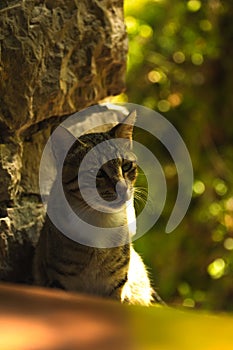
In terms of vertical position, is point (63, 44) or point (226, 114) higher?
point (63, 44)

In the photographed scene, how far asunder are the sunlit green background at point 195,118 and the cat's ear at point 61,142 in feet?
5.47

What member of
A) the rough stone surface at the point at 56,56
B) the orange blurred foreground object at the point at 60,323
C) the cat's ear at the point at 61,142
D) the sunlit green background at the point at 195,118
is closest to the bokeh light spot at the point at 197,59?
the sunlit green background at the point at 195,118

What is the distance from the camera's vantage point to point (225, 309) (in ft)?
11.0

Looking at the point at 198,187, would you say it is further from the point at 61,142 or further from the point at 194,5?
the point at 61,142

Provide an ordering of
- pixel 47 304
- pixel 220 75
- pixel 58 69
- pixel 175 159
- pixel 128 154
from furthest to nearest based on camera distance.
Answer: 1. pixel 220 75
2. pixel 175 159
3. pixel 58 69
4. pixel 128 154
5. pixel 47 304

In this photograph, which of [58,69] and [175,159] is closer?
[58,69]

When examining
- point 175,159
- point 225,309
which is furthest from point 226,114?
point 225,309

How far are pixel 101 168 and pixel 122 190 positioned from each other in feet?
0.25

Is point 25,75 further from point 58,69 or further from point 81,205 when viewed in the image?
Answer: point 81,205

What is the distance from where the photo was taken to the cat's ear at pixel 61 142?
1585 millimetres

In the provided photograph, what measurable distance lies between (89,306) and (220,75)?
119 inches

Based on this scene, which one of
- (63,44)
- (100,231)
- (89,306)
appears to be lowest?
(100,231)

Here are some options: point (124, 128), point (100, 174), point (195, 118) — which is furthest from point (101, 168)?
point (195, 118)

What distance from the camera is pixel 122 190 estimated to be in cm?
149
